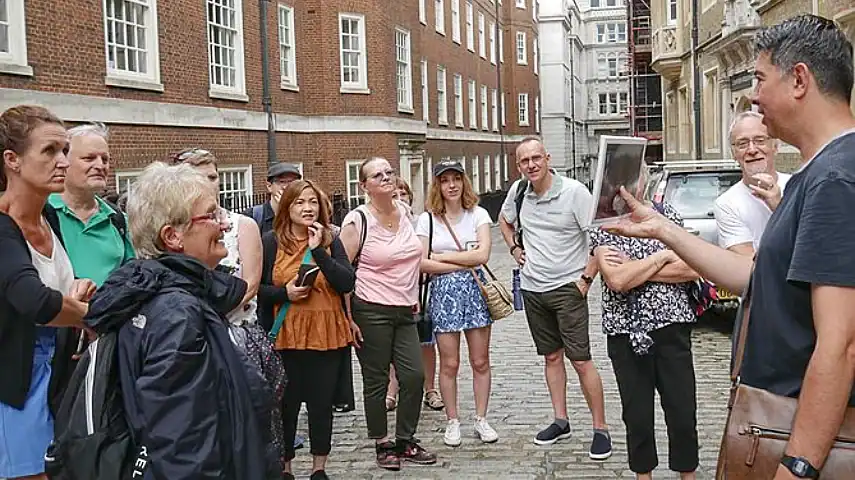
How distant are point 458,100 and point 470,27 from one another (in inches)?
188

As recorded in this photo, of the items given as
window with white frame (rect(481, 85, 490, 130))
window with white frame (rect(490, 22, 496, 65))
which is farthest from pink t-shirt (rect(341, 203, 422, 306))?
window with white frame (rect(490, 22, 496, 65))

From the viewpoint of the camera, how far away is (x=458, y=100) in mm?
38812

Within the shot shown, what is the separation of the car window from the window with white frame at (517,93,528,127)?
136 feet

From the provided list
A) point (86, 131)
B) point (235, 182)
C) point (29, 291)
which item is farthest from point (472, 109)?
point (29, 291)

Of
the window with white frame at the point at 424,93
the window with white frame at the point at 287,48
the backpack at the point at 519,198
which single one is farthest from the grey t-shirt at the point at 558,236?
the window with white frame at the point at 424,93

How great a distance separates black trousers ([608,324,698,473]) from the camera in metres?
4.76

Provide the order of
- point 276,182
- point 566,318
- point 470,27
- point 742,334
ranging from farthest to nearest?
1. point 470,27
2. point 276,182
3. point 566,318
4. point 742,334

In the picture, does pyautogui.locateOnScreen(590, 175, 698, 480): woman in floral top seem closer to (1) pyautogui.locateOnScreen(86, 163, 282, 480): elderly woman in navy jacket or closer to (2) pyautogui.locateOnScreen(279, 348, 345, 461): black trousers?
(2) pyautogui.locateOnScreen(279, 348, 345, 461): black trousers

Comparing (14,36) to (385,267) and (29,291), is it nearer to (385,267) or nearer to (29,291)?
(385,267)

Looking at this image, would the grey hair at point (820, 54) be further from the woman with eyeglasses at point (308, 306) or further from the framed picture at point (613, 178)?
the woman with eyeglasses at point (308, 306)

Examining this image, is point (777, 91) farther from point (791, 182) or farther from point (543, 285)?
point (543, 285)

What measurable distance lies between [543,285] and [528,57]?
49.8m

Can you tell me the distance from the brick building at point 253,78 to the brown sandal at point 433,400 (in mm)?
7618

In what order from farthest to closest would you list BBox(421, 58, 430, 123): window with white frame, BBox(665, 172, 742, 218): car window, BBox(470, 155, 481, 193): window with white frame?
BBox(470, 155, 481, 193): window with white frame
BBox(421, 58, 430, 123): window with white frame
BBox(665, 172, 742, 218): car window
